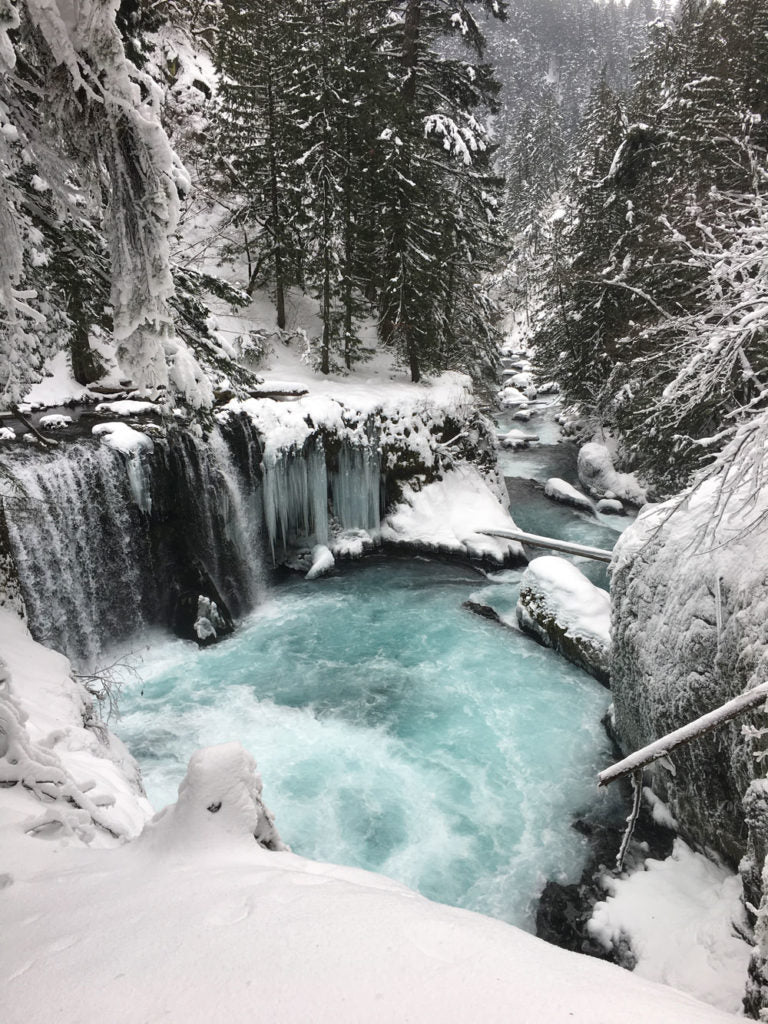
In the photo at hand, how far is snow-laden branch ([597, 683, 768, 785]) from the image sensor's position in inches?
116

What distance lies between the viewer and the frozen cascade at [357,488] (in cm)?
1409

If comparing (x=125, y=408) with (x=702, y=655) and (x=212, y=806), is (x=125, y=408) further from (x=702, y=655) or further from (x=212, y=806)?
(x=702, y=655)

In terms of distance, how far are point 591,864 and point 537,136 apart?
63442 millimetres

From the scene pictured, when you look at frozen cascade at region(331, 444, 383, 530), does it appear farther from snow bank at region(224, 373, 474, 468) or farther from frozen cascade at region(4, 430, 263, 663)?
frozen cascade at region(4, 430, 263, 663)

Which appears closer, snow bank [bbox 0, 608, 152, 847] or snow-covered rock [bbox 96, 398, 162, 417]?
snow bank [bbox 0, 608, 152, 847]

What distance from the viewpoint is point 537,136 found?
53.1 metres

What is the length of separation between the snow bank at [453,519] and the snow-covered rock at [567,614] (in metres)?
2.63

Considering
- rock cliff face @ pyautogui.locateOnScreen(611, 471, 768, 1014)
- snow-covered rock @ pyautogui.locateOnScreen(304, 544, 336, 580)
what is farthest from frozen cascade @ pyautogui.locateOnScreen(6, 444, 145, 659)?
rock cliff face @ pyautogui.locateOnScreen(611, 471, 768, 1014)

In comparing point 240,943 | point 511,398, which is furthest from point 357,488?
point 511,398

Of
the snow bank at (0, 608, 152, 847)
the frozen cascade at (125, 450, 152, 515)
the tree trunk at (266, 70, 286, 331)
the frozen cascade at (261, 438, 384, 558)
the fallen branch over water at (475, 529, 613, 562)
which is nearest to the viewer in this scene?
the snow bank at (0, 608, 152, 847)

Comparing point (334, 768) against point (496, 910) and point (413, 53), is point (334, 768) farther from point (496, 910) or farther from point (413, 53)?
point (413, 53)

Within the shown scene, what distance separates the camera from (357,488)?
14297mm

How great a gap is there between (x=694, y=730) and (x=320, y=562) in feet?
35.8

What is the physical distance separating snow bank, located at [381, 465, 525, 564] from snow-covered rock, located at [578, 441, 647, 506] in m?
4.78
